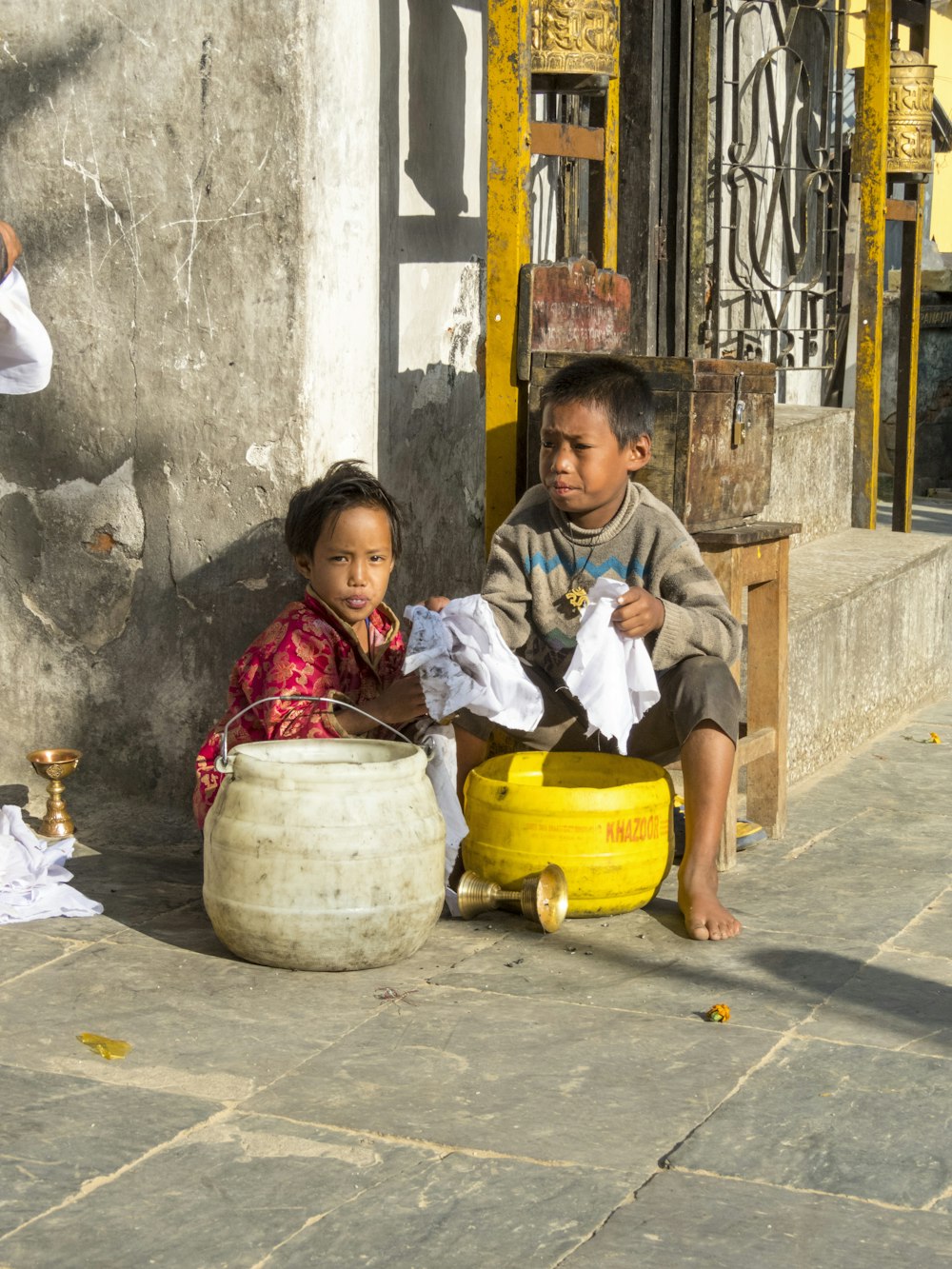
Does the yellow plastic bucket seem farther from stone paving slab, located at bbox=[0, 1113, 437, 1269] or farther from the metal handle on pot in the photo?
stone paving slab, located at bbox=[0, 1113, 437, 1269]

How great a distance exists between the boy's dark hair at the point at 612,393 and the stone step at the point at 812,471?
7.07 ft

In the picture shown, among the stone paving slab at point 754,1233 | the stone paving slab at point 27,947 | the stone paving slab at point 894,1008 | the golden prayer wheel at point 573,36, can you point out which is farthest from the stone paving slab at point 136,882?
the golden prayer wheel at point 573,36

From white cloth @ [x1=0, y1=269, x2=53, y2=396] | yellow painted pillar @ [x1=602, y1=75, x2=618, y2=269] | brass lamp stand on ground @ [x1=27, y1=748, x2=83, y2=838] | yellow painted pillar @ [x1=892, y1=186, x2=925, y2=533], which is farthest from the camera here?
yellow painted pillar @ [x1=892, y1=186, x2=925, y2=533]

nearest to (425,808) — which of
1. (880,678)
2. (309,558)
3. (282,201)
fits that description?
(309,558)

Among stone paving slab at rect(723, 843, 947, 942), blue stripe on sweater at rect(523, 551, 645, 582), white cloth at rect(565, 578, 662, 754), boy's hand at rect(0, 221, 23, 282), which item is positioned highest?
boy's hand at rect(0, 221, 23, 282)

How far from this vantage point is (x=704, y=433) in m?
4.01

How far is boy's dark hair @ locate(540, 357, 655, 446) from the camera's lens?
12.1ft

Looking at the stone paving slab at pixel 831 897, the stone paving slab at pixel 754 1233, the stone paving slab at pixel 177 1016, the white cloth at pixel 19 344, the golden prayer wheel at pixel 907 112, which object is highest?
the golden prayer wheel at pixel 907 112

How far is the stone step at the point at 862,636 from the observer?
501 centimetres

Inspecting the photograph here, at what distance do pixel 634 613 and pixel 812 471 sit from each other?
3084 millimetres

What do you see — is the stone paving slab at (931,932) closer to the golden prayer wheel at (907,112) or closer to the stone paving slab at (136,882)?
the stone paving slab at (136,882)

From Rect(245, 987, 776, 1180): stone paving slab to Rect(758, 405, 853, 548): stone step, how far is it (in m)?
3.24

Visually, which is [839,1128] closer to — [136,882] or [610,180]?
[136,882]

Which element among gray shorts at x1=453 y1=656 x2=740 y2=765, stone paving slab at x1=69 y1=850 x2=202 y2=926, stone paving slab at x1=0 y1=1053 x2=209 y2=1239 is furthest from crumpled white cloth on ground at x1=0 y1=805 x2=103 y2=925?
gray shorts at x1=453 y1=656 x2=740 y2=765
